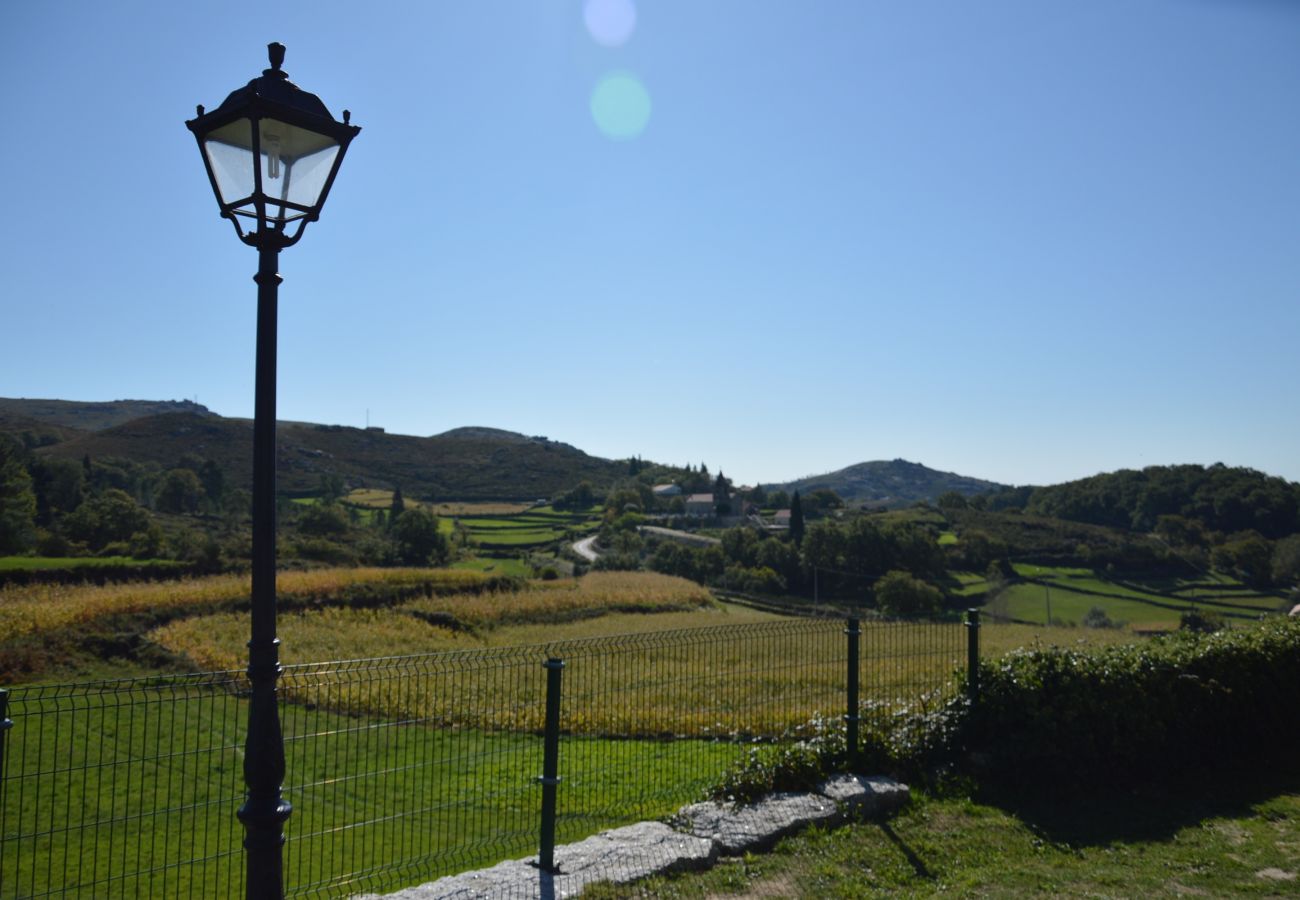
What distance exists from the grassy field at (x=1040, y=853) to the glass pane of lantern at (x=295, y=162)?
423 centimetres

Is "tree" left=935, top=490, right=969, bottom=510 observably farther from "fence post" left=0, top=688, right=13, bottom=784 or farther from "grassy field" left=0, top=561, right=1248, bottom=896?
"fence post" left=0, top=688, right=13, bottom=784

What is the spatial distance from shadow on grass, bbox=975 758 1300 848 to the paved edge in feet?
3.61

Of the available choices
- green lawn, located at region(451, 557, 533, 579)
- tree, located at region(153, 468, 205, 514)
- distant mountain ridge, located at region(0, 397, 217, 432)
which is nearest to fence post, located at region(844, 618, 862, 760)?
green lawn, located at region(451, 557, 533, 579)

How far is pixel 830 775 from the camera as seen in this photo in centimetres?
694

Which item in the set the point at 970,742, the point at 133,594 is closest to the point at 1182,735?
the point at 970,742

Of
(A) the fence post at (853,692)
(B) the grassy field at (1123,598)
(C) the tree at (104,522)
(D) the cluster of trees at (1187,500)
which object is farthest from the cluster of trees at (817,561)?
(A) the fence post at (853,692)

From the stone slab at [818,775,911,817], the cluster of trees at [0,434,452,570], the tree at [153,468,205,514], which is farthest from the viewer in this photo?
the tree at [153,468,205,514]

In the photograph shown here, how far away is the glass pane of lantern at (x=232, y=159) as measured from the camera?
3387mm

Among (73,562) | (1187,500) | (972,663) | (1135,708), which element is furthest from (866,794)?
(1187,500)

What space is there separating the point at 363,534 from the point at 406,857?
5970 centimetres

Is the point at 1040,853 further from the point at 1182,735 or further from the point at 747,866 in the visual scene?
the point at 1182,735

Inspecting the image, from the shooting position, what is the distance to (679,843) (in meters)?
5.59

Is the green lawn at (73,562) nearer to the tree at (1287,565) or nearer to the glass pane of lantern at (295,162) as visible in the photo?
the glass pane of lantern at (295,162)

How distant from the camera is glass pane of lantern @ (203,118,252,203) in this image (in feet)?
11.1
